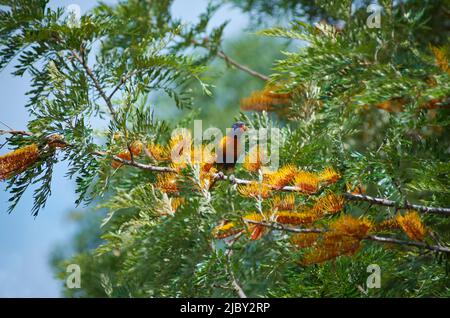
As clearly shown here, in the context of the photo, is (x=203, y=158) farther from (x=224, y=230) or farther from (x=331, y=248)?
(x=331, y=248)

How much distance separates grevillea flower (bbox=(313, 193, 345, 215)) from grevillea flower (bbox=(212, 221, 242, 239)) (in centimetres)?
28

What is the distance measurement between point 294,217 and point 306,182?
15 centimetres

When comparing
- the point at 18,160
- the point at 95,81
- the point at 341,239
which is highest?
the point at 95,81

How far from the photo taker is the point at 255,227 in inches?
75.5

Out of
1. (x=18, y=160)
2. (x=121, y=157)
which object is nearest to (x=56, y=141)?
(x=18, y=160)

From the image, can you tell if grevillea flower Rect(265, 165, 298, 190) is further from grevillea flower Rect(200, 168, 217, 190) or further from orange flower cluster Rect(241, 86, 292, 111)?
orange flower cluster Rect(241, 86, 292, 111)

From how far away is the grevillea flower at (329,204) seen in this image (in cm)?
199

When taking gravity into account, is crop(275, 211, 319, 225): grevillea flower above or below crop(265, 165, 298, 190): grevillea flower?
below

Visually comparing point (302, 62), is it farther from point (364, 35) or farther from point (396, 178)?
point (396, 178)

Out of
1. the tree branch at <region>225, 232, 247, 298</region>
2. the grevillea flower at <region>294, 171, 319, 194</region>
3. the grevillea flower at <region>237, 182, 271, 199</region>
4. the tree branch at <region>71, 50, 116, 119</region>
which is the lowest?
the tree branch at <region>225, 232, 247, 298</region>

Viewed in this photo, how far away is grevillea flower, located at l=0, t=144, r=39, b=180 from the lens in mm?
1948

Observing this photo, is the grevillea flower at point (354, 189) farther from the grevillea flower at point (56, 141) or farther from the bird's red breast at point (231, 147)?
the grevillea flower at point (56, 141)

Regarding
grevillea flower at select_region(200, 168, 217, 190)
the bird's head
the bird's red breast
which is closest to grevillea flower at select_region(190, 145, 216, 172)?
grevillea flower at select_region(200, 168, 217, 190)
